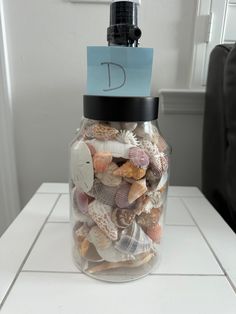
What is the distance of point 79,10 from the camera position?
72 centimetres

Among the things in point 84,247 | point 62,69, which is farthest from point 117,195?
point 62,69

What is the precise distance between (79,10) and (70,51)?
11 cm

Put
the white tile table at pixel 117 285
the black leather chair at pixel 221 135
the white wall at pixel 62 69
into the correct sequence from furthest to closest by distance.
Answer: the white wall at pixel 62 69 → the black leather chair at pixel 221 135 → the white tile table at pixel 117 285

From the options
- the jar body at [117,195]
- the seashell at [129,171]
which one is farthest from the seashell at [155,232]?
the seashell at [129,171]

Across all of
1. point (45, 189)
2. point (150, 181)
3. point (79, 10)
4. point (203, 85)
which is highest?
point (79, 10)

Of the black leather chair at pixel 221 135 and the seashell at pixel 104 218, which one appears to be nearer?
the seashell at pixel 104 218

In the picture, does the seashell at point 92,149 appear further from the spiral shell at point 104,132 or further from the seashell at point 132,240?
the seashell at point 132,240

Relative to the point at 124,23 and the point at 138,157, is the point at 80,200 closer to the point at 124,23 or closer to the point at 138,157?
the point at 138,157

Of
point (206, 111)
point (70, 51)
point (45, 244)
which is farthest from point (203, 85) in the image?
point (45, 244)

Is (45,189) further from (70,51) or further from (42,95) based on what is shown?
(70,51)

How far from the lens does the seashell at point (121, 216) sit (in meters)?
0.37

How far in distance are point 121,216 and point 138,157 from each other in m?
0.09

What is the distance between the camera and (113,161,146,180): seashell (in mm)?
355

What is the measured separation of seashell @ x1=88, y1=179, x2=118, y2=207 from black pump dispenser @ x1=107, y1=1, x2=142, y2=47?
0.69 feet
